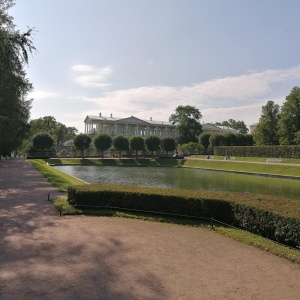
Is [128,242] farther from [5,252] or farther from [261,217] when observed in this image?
[261,217]

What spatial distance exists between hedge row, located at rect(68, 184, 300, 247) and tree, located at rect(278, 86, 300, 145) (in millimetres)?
50173

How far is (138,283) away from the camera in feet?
18.6

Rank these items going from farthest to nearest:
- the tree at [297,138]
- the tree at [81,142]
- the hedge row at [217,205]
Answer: the tree at [81,142] → the tree at [297,138] → the hedge row at [217,205]

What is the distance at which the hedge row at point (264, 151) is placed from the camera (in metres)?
46.3

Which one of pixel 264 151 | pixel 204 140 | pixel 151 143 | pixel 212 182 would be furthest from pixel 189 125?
pixel 212 182

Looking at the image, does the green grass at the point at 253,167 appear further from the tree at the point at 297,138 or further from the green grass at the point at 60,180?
the green grass at the point at 60,180

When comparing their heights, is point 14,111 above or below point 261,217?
above

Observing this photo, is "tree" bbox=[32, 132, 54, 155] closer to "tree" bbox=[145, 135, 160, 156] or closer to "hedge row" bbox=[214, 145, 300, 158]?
"tree" bbox=[145, 135, 160, 156]

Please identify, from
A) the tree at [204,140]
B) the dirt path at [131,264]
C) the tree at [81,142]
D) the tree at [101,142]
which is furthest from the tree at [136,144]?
the dirt path at [131,264]

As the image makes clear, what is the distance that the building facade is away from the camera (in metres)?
99.0

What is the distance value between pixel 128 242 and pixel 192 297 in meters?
3.21

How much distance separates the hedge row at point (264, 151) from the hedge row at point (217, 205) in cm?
3879

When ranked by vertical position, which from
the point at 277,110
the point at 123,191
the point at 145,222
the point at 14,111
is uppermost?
the point at 277,110

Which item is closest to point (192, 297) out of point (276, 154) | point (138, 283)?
point (138, 283)
